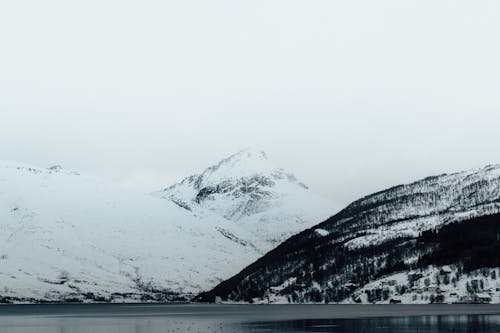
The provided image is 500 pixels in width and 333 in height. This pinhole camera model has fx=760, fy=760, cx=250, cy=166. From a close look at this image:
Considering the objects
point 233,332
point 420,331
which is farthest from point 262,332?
point 420,331

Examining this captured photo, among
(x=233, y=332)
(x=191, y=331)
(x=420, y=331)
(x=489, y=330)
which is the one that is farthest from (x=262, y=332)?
(x=489, y=330)

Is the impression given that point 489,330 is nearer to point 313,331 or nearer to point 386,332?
point 386,332

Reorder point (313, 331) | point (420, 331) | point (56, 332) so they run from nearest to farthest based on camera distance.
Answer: point (420, 331) < point (313, 331) < point (56, 332)

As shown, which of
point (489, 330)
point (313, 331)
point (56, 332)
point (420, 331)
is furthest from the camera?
point (56, 332)

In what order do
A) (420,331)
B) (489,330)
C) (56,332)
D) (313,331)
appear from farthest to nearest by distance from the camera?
(56,332) < (313,331) < (420,331) < (489,330)

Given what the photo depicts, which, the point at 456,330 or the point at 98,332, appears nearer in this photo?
the point at 456,330

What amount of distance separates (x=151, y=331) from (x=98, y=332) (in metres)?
13.7

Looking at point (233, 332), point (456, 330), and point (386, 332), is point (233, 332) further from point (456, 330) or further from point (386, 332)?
point (456, 330)

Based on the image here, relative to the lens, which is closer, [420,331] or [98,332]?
[420,331]

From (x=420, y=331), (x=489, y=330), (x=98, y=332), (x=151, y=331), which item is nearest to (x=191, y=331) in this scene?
(x=151, y=331)

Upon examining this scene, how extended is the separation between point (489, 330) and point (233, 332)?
5447 cm

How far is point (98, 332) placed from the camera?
178 m

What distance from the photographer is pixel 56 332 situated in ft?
584

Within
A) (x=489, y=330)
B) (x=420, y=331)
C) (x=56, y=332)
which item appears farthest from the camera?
(x=56, y=332)
